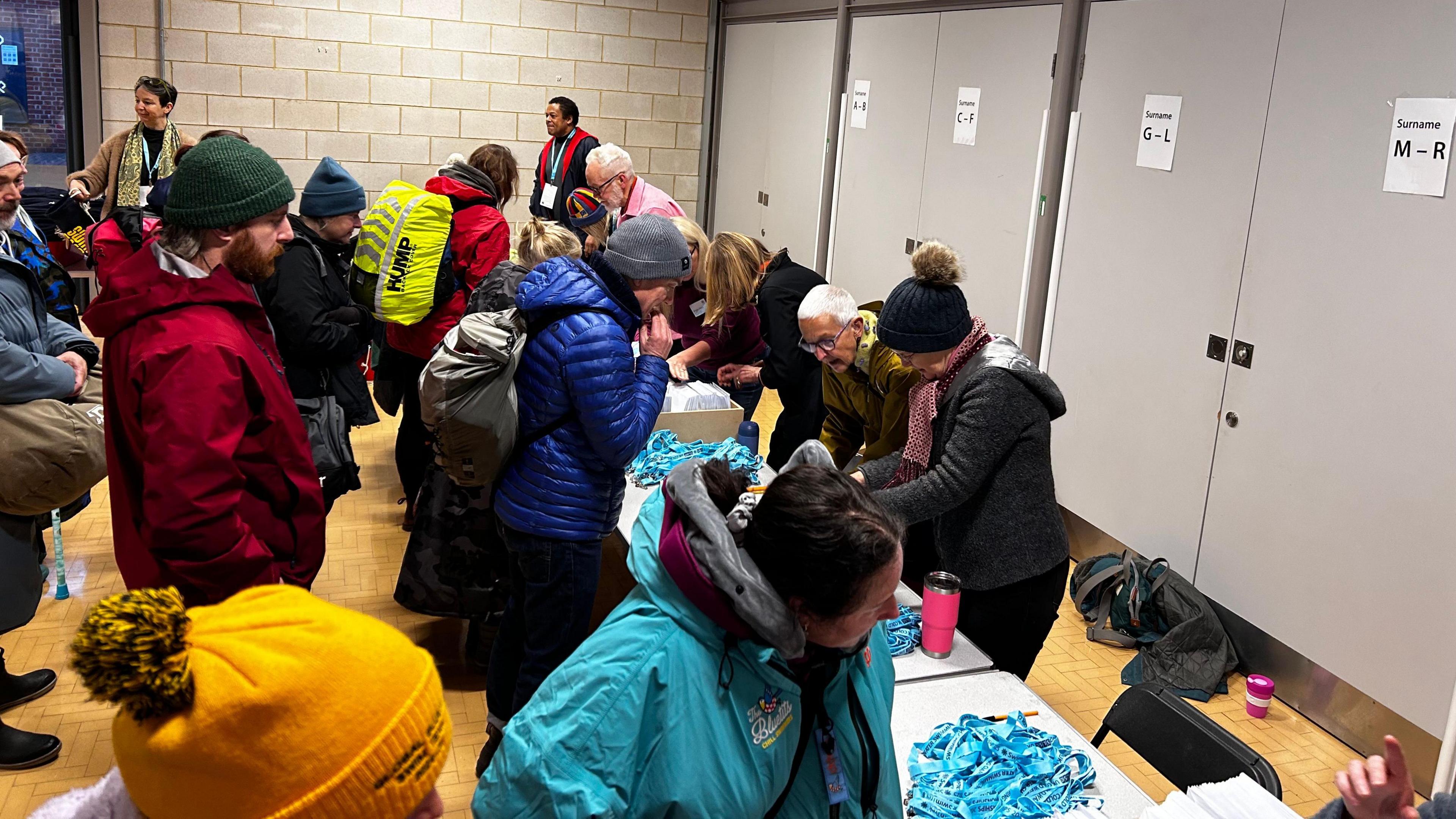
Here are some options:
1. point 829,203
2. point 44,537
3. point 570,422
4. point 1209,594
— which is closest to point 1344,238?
point 1209,594

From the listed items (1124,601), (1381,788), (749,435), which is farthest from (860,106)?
(1381,788)

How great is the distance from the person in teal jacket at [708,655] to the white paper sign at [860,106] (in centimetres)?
603

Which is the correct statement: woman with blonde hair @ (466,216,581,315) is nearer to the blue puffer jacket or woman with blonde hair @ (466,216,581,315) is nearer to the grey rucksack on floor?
the blue puffer jacket

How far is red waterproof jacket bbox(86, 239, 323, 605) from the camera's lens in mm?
2086

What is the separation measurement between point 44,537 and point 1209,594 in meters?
4.79

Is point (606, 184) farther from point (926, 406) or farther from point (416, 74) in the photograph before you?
point (416, 74)

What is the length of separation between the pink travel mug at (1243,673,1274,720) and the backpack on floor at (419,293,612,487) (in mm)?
2707

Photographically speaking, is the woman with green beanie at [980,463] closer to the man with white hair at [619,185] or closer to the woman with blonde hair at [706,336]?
the woman with blonde hair at [706,336]

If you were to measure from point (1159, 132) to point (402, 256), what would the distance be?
3.10m

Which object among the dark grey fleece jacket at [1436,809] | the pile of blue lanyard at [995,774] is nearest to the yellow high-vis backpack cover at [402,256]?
the pile of blue lanyard at [995,774]

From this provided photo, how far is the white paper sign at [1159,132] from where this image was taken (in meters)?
4.52

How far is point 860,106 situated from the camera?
722cm

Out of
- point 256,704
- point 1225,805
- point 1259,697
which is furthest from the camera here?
point 1259,697

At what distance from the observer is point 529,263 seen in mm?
3719
